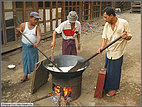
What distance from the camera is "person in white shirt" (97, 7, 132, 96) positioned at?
340 centimetres

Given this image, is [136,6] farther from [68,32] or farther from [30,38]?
[30,38]

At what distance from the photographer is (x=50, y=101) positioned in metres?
3.60

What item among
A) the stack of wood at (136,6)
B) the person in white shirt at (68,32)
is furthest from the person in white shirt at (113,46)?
the stack of wood at (136,6)

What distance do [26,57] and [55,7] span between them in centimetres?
519

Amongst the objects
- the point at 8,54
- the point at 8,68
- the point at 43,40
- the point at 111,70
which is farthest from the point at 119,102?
the point at 43,40

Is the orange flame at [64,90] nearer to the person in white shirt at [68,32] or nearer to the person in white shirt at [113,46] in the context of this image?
the person in white shirt at [113,46]

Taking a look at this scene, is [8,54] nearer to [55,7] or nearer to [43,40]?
[43,40]

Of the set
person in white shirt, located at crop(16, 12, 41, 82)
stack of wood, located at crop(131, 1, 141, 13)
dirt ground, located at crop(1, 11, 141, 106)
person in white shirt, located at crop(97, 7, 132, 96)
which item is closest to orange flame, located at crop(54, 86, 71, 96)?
dirt ground, located at crop(1, 11, 141, 106)

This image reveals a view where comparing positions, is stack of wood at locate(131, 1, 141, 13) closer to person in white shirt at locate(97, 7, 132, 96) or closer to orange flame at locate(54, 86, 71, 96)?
person in white shirt at locate(97, 7, 132, 96)

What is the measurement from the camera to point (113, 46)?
11.6 feet

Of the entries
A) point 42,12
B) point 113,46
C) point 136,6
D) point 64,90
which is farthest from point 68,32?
point 136,6

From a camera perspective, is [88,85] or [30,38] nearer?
[30,38]

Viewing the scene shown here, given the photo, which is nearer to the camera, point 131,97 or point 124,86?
point 131,97

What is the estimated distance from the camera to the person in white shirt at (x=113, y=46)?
11.1 feet
